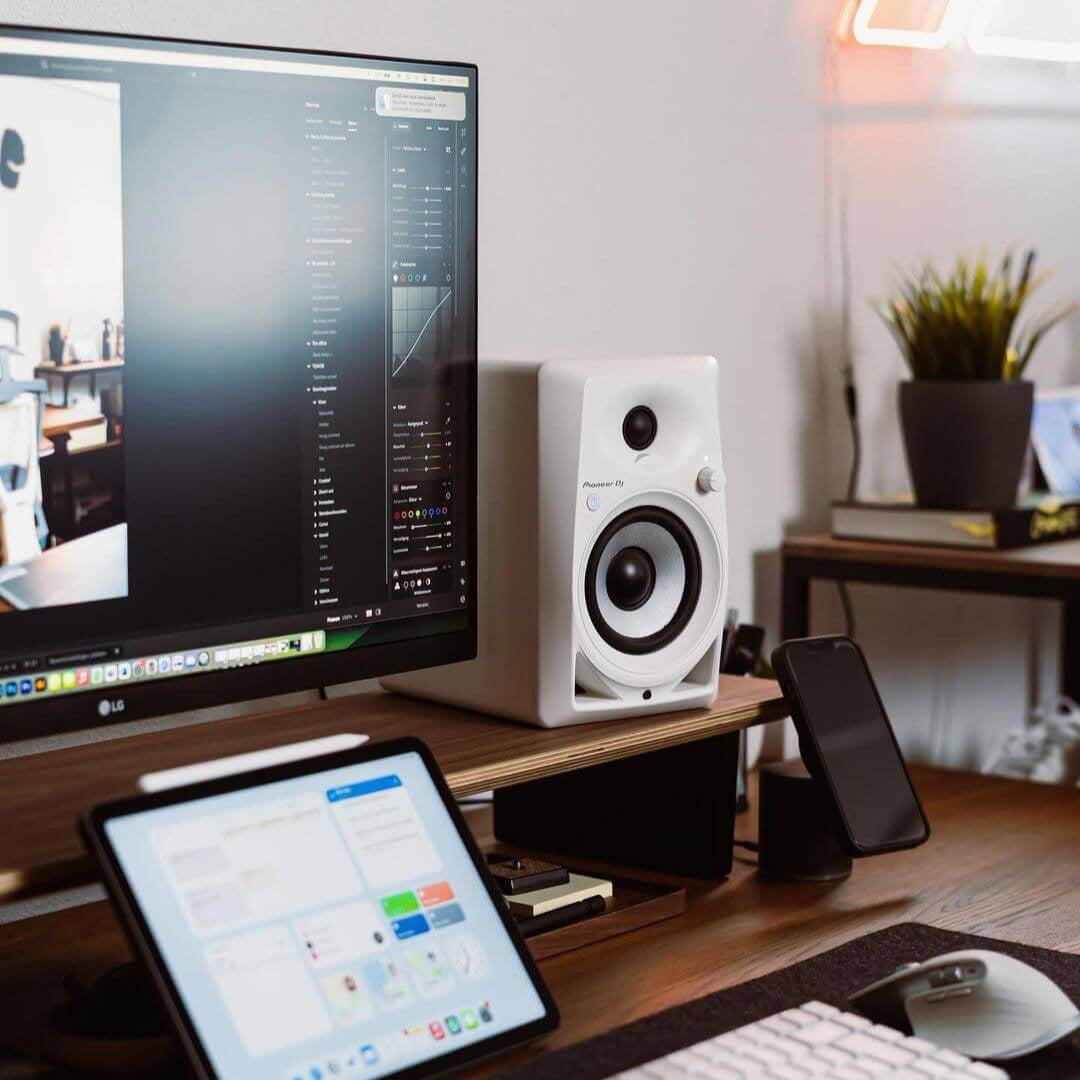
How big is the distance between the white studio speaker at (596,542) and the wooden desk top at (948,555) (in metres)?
0.57

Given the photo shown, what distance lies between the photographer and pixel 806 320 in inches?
72.6

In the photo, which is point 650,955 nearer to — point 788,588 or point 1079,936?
point 1079,936

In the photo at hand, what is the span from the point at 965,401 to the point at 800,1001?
933mm

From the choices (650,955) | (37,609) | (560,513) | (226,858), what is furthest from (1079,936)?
(37,609)

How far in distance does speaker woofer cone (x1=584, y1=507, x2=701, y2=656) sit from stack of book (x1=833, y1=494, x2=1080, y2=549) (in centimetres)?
62

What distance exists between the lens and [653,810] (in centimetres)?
125

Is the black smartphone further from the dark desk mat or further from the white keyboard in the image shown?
the white keyboard

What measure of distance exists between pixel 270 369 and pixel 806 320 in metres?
0.97

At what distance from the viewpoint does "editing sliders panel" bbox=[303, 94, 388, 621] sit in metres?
1.02

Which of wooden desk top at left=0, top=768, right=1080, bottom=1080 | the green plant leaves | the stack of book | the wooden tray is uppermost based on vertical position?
the green plant leaves

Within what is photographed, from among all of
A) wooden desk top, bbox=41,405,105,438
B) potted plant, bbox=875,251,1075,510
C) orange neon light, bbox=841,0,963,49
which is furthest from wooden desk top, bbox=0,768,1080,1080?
orange neon light, bbox=841,0,963,49

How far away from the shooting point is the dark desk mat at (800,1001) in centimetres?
87

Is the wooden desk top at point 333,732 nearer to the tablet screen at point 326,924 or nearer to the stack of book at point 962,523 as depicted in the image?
the tablet screen at point 326,924

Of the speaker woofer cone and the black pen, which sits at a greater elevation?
the speaker woofer cone
